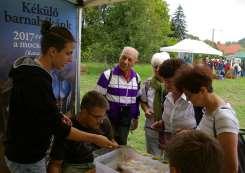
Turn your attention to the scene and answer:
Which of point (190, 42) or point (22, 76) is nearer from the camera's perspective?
point (22, 76)

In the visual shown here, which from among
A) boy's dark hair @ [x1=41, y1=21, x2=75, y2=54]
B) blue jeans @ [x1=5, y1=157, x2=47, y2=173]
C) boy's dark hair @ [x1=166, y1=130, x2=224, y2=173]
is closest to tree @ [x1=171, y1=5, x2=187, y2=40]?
boy's dark hair @ [x1=41, y1=21, x2=75, y2=54]

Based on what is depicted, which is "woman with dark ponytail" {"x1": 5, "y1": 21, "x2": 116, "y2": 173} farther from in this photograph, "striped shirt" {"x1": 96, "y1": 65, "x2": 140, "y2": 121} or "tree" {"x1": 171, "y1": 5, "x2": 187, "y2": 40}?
"tree" {"x1": 171, "y1": 5, "x2": 187, "y2": 40}

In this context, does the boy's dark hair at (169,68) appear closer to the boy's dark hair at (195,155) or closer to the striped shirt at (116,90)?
the striped shirt at (116,90)

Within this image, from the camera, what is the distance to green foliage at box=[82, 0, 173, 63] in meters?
21.5

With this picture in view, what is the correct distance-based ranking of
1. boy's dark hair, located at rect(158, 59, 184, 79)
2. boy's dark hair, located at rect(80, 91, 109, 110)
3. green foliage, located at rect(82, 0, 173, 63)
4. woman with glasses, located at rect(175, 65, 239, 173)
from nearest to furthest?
woman with glasses, located at rect(175, 65, 239, 173) → boy's dark hair, located at rect(80, 91, 109, 110) → boy's dark hair, located at rect(158, 59, 184, 79) → green foliage, located at rect(82, 0, 173, 63)

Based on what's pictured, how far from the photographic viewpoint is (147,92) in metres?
3.44

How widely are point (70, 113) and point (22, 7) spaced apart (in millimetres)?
1207

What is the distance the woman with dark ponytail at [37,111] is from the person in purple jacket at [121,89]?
1.47m

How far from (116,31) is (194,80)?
2052cm

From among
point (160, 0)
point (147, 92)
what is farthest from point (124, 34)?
point (147, 92)

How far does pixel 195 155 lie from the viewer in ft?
3.50

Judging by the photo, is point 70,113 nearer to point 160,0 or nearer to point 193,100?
point 193,100

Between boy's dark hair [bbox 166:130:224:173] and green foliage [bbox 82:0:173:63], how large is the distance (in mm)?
20192

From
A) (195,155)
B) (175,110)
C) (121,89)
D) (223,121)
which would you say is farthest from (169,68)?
(195,155)
